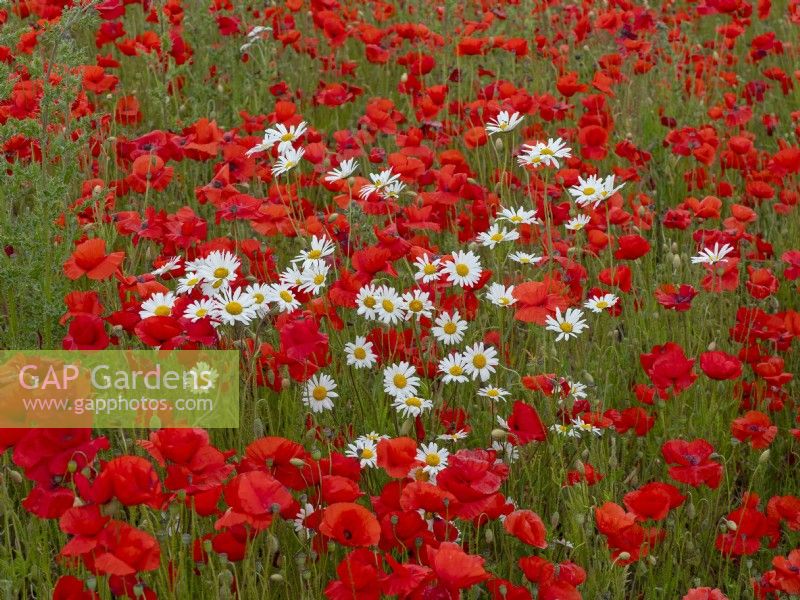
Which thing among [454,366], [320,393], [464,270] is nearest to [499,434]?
[454,366]

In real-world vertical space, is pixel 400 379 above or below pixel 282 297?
below

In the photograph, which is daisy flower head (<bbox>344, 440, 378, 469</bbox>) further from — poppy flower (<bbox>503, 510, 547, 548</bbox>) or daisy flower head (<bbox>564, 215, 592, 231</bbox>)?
daisy flower head (<bbox>564, 215, 592, 231</bbox>)

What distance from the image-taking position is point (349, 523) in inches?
74.3

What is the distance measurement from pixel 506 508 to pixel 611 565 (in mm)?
230

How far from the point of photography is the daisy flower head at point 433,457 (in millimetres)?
2281

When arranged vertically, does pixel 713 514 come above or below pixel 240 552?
below

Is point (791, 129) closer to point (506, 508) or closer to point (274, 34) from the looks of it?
point (274, 34)

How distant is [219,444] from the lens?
2.54 m

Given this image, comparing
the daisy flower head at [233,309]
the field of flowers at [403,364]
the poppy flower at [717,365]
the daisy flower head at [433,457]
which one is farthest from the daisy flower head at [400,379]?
the poppy flower at [717,365]

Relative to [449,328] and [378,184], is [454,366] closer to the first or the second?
[449,328]

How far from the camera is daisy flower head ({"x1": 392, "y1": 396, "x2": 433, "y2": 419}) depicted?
2.46 meters

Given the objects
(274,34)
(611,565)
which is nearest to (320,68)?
(274,34)

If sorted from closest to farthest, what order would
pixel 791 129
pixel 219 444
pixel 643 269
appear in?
pixel 219 444 → pixel 643 269 → pixel 791 129

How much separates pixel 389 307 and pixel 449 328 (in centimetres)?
19
